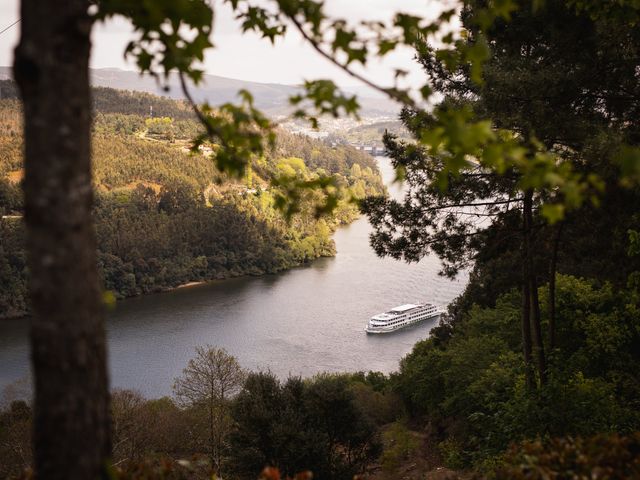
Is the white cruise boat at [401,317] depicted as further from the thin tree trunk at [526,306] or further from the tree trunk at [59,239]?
the tree trunk at [59,239]

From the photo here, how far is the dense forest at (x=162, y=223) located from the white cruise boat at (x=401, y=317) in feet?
30.2

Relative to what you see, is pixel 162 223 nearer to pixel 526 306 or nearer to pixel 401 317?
pixel 401 317

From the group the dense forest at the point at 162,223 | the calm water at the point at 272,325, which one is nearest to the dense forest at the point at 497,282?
the calm water at the point at 272,325

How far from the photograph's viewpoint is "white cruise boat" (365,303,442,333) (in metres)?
31.9

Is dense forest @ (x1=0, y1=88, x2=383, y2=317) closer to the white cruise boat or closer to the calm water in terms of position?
the calm water

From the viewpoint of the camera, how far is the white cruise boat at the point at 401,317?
31859 mm

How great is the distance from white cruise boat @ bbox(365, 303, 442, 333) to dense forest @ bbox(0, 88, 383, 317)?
9.21 metres

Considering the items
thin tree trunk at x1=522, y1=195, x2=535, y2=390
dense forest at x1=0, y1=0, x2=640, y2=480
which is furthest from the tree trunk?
thin tree trunk at x1=522, y1=195, x2=535, y2=390

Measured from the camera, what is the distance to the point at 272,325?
33281mm

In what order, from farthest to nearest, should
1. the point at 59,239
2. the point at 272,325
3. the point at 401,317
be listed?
the point at 272,325 → the point at 401,317 → the point at 59,239

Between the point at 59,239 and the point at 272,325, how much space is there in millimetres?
32286

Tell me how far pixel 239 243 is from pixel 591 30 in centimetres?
5139

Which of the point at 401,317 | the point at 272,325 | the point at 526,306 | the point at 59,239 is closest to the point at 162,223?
the point at 272,325

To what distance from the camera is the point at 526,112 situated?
19.9 feet
